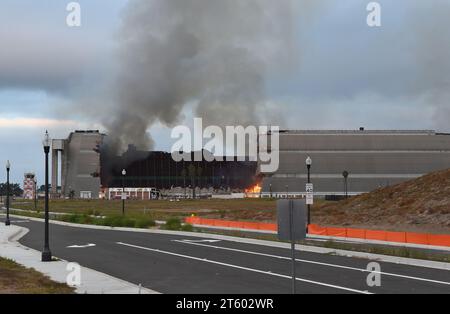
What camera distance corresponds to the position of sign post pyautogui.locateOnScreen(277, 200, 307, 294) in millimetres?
10289

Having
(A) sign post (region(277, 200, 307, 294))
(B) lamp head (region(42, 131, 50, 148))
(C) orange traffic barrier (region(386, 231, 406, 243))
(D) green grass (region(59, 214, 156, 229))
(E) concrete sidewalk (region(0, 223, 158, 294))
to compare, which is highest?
(B) lamp head (region(42, 131, 50, 148))

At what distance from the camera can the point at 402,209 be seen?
5300 centimetres

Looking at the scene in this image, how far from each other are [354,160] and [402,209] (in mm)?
110709

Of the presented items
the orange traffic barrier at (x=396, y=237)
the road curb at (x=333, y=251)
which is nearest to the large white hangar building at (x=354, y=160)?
the road curb at (x=333, y=251)

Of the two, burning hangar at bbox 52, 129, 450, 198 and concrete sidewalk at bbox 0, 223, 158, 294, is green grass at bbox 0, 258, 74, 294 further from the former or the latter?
burning hangar at bbox 52, 129, 450, 198

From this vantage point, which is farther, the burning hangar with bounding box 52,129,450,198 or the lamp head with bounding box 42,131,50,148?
the burning hangar with bounding box 52,129,450,198

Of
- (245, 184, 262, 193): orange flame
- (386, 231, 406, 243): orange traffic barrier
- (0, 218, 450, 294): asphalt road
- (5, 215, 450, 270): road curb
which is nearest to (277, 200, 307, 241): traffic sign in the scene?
(0, 218, 450, 294): asphalt road

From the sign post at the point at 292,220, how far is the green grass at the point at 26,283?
5.95 metres

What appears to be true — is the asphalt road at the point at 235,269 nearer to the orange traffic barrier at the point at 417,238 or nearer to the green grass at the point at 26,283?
the green grass at the point at 26,283

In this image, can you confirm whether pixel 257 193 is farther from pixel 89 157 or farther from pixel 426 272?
pixel 426 272

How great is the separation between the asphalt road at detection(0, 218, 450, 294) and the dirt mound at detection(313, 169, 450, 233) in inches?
867

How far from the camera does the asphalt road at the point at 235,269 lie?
15.6m
